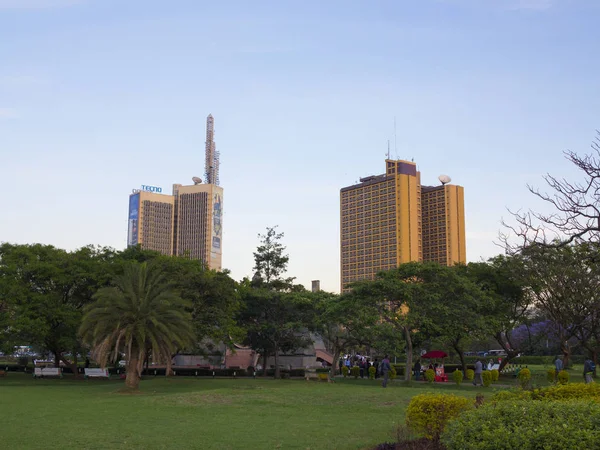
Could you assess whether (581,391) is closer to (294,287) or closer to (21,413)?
(21,413)

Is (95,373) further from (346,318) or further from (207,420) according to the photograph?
→ (207,420)

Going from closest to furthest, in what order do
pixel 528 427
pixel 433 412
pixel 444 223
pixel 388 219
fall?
pixel 528 427 < pixel 433 412 < pixel 444 223 < pixel 388 219

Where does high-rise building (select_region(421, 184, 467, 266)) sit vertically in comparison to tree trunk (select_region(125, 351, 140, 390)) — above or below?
above

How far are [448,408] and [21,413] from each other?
49.3 feet

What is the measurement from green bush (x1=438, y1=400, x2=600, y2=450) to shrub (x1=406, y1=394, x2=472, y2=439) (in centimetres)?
275

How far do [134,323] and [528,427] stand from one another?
86.2 ft

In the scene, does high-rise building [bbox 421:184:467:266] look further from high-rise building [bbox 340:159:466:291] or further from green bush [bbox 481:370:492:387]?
green bush [bbox 481:370:492:387]

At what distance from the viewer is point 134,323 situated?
31.4m

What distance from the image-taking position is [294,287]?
55.5m

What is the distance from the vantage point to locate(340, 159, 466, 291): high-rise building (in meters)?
164

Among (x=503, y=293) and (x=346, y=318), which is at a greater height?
(x=503, y=293)

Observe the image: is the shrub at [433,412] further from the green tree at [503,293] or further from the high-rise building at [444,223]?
the high-rise building at [444,223]

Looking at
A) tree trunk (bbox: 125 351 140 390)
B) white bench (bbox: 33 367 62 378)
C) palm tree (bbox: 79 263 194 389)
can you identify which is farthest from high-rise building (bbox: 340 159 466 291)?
tree trunk (bbox: 125 351 140 390)

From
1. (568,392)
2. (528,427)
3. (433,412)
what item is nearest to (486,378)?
(568,392)
